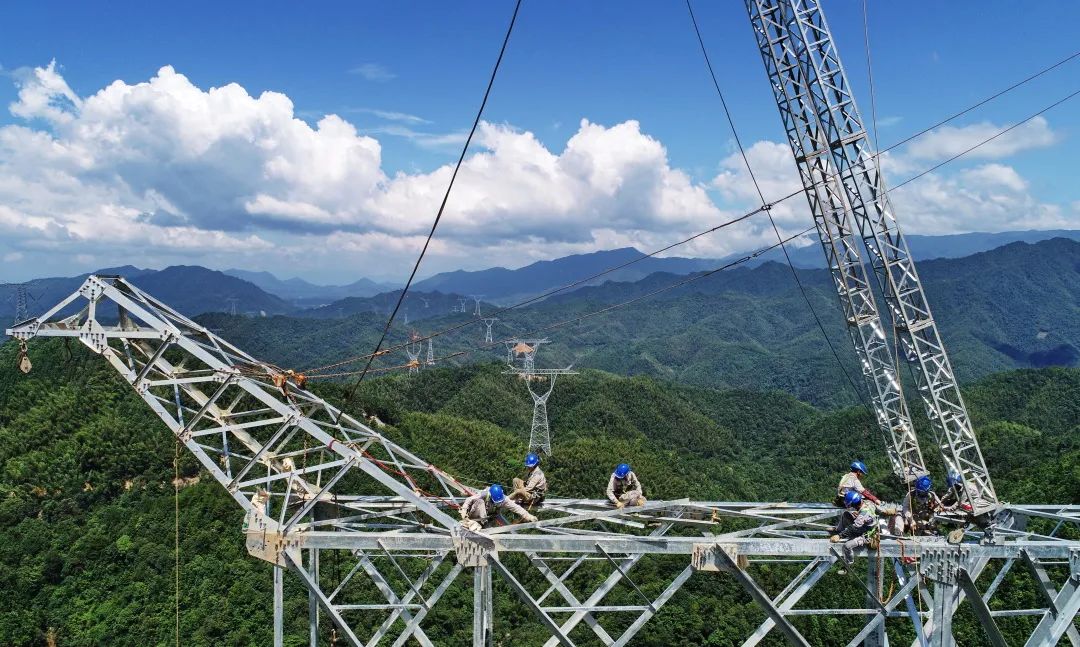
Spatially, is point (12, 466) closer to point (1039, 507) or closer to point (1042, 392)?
point (1039, 507)

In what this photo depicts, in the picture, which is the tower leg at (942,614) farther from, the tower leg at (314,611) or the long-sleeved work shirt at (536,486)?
the tower leg at (314,611)

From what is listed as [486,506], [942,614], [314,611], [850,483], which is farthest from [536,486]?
[942,614]

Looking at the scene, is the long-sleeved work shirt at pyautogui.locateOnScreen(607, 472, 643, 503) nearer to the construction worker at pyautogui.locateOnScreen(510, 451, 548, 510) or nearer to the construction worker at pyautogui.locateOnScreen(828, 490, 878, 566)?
the construction worker at pyautogui.locateOnScreen(510, 451, 548, 510)

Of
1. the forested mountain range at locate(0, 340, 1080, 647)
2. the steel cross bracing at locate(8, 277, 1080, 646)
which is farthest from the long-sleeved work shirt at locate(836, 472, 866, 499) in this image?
the forested mountain range at locate(0, 340, 1080, 647)

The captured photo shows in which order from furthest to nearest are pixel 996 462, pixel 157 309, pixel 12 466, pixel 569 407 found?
pixel 569 407, pixel 996 462, pixel 12 466, pixel 157 309

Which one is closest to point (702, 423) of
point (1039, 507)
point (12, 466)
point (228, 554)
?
point (228, 554)

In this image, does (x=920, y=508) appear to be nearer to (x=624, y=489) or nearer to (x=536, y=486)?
(x=624, y=489)

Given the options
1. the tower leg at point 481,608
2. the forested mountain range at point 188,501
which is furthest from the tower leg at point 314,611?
the forested mountain range at point 188,501
